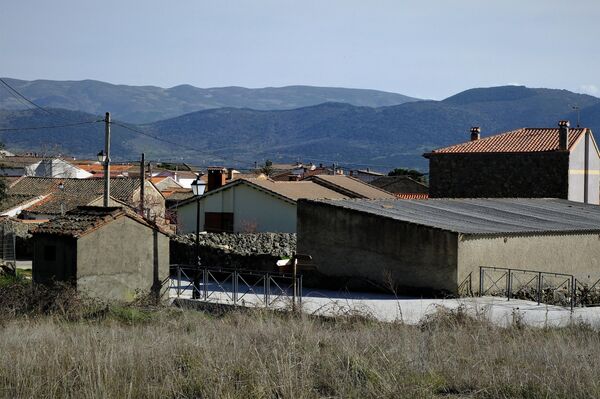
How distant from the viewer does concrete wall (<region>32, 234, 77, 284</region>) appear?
69.5 feet

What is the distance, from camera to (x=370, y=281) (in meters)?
26.1

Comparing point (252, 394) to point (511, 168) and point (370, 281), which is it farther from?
point (511, 168)

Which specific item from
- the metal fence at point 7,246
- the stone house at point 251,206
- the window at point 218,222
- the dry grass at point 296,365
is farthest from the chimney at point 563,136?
the dry grass at point 296,365

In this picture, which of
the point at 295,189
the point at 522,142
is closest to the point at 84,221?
the point at 295,189

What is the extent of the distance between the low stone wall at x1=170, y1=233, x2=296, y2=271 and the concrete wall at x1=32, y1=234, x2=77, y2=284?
7.65 metres

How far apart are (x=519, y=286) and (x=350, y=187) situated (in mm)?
26787

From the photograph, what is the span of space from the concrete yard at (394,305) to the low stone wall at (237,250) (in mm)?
2215

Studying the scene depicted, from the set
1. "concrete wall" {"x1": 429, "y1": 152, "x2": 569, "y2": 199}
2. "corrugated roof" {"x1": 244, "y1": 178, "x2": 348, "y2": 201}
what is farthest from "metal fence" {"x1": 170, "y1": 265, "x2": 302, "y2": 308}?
"concrete wall" {"x1": 429, "y1": 152, "x2": 569, "y2": 199}

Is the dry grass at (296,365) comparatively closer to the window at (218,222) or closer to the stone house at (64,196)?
the window at (218,222)

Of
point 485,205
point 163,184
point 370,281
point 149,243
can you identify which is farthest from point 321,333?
point 163,184

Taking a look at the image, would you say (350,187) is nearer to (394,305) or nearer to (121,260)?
(394,305)

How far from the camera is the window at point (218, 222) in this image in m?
47.0

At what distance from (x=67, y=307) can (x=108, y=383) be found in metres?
11.0

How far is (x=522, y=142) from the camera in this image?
47.9m
